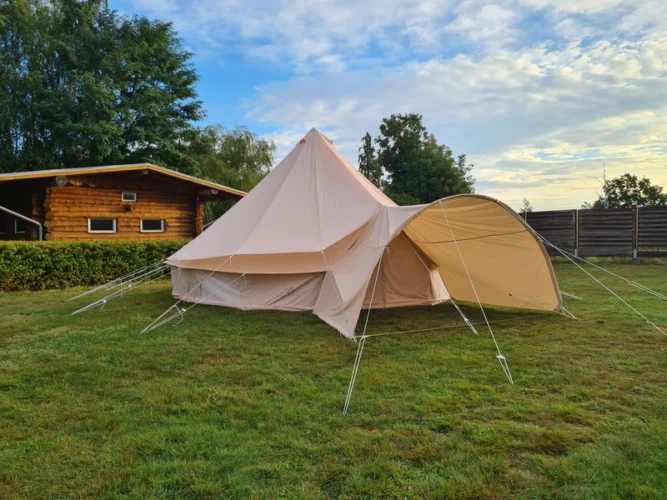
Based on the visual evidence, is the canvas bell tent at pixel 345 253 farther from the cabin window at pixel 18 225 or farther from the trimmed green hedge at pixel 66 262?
the cabin window at pixel 18 225

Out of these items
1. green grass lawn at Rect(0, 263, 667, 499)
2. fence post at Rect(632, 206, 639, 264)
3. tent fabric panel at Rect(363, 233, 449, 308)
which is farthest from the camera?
fence post at Rect(632, 206, 639, 264)

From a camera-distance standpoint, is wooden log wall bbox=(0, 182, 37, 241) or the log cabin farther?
wooden log wall bbox=(0, 182, 37, 241)

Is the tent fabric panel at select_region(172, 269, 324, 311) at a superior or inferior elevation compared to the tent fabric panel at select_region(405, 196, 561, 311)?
inferior

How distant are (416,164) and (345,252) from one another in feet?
57.1

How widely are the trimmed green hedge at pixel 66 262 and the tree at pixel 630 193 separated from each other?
61.7ft

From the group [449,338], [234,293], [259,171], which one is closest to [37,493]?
[449,338]

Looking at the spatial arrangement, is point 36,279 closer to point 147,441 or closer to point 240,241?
point 240,241

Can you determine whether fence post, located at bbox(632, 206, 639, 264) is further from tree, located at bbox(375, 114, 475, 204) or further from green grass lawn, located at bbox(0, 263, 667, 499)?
green grass lawn, located at bbox(0, 263, 667, 499)

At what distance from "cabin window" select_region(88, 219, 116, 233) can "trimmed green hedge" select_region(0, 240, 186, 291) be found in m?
2.29

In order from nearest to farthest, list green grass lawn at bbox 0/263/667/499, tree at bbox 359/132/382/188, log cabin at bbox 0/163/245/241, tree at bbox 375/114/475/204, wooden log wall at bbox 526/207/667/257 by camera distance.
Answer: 1. green grass lawn at bbox 0/263/667/499
2. log cabin at bbox 0/163/245/241
3. wooden log wall at bbox 526/207/667/257
4. tree at bbox 375/114/475/204
5. tree at bbox 359/132/382/188

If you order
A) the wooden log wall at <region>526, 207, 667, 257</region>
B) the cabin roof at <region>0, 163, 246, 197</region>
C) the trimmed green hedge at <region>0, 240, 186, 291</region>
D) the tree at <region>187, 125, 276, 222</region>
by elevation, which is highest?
the tree at <region>187, 125, 276, 222</region>

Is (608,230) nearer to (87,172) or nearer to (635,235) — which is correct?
(635,235)

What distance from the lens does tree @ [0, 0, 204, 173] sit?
16.5 meters

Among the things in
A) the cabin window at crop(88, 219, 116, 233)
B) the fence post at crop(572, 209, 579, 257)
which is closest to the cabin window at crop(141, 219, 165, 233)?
the cabin window at crop(88, 219, 116, 233)
